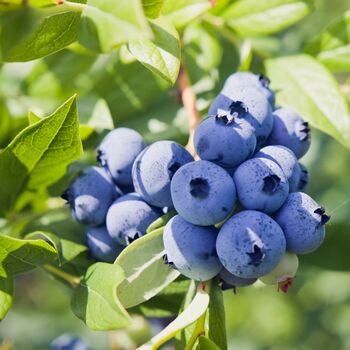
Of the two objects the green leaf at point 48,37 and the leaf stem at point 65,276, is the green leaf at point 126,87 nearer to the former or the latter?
the leaf stem at point 65,276

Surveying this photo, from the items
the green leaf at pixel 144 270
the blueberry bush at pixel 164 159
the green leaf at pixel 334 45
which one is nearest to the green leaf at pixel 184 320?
the blueberry bush at pixel 164 159

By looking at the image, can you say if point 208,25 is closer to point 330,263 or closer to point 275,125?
point 275,125

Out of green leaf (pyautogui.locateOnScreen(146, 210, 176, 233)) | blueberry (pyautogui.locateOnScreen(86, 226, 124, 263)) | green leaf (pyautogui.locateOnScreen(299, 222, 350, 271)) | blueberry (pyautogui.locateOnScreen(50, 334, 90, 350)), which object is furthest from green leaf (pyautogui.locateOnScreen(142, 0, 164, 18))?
blueberry (pyautogui.locateOnScreen(50, 334, 90, 350))

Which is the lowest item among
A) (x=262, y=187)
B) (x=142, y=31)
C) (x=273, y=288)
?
(x=273, y=288)

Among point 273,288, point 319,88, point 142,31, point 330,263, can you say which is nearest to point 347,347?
point 273,288

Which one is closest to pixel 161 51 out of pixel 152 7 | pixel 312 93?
pixel 152 7

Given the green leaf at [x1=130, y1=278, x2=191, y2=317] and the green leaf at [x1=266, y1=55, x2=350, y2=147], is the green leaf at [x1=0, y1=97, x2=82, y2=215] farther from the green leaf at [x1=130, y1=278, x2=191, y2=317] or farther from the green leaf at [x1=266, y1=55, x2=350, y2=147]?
the green leaf at [x1=266, y1=55, x2=350, y2=147]

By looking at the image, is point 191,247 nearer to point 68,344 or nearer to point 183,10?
point 183,10
